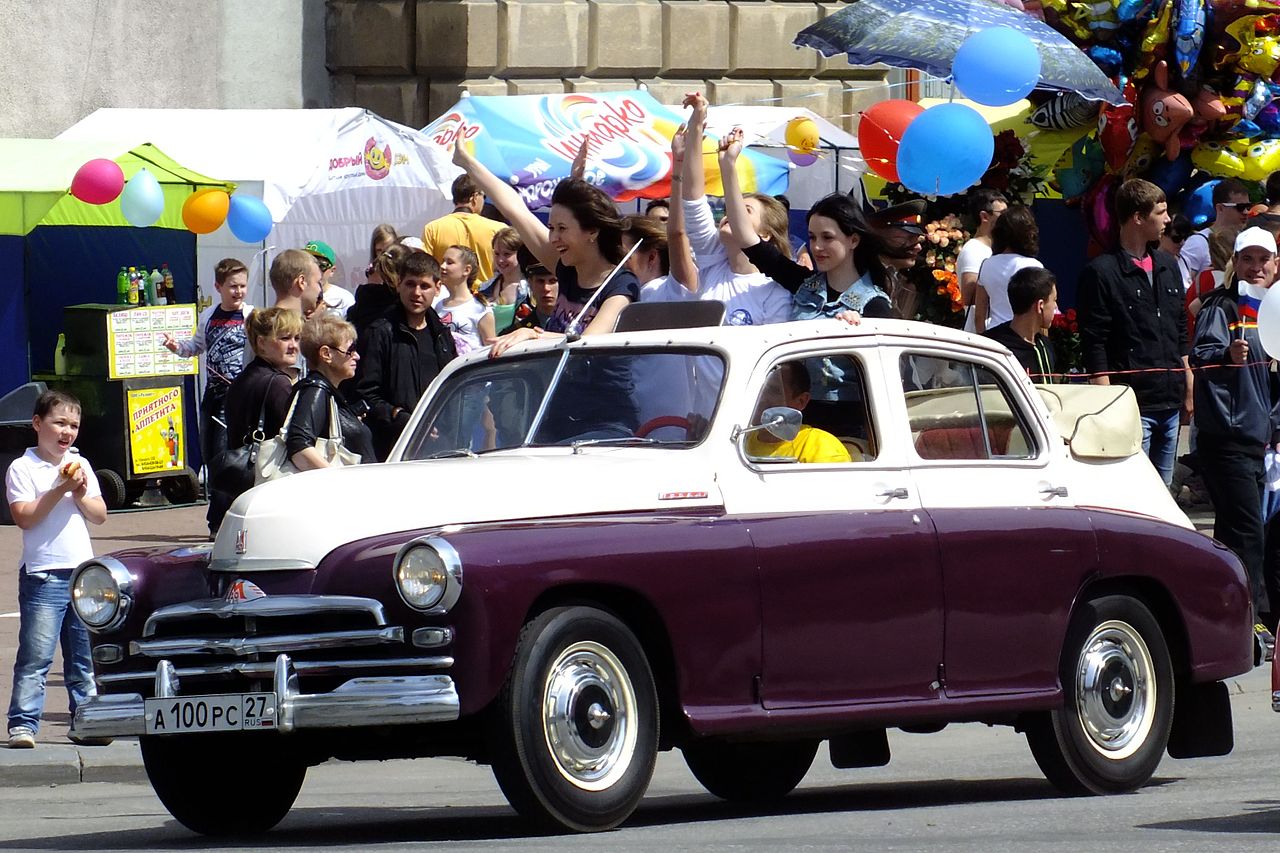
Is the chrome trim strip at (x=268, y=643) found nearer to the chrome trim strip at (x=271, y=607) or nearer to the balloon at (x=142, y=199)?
the chrome trim strip at (x=271, y=607)

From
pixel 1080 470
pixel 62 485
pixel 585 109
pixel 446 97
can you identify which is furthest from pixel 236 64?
pixel 1080 470

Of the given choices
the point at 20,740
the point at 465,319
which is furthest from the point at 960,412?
the point at 465,319

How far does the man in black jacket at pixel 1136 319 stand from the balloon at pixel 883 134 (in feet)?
9.09

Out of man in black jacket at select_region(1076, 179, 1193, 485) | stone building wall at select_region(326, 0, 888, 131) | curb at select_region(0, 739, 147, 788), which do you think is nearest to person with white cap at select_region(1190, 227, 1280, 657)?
man in black jacket at select_region(1076, 179, 1193, 485)

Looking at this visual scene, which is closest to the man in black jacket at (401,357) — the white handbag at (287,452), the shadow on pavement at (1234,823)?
the white handbag at (287,452)

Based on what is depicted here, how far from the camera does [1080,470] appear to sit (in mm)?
8789

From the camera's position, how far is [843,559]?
25.5 ft

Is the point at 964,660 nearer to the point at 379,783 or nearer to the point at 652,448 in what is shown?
the point at 652,448

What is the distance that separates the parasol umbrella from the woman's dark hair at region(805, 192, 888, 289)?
607 cm

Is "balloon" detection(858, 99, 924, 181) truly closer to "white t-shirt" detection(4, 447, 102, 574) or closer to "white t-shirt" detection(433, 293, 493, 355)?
"white t-shirt" detection(433, 293, 493, 355)

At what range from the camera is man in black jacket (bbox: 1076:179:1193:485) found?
1235 centimetres

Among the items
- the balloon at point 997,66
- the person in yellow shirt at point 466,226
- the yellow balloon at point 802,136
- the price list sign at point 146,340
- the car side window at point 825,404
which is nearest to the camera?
the car side window at point 825,404

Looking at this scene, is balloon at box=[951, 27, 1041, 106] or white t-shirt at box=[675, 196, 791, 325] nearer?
white t-shirt at box=[675, 196, 791, 325]

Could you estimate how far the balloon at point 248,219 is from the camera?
18.7 m
